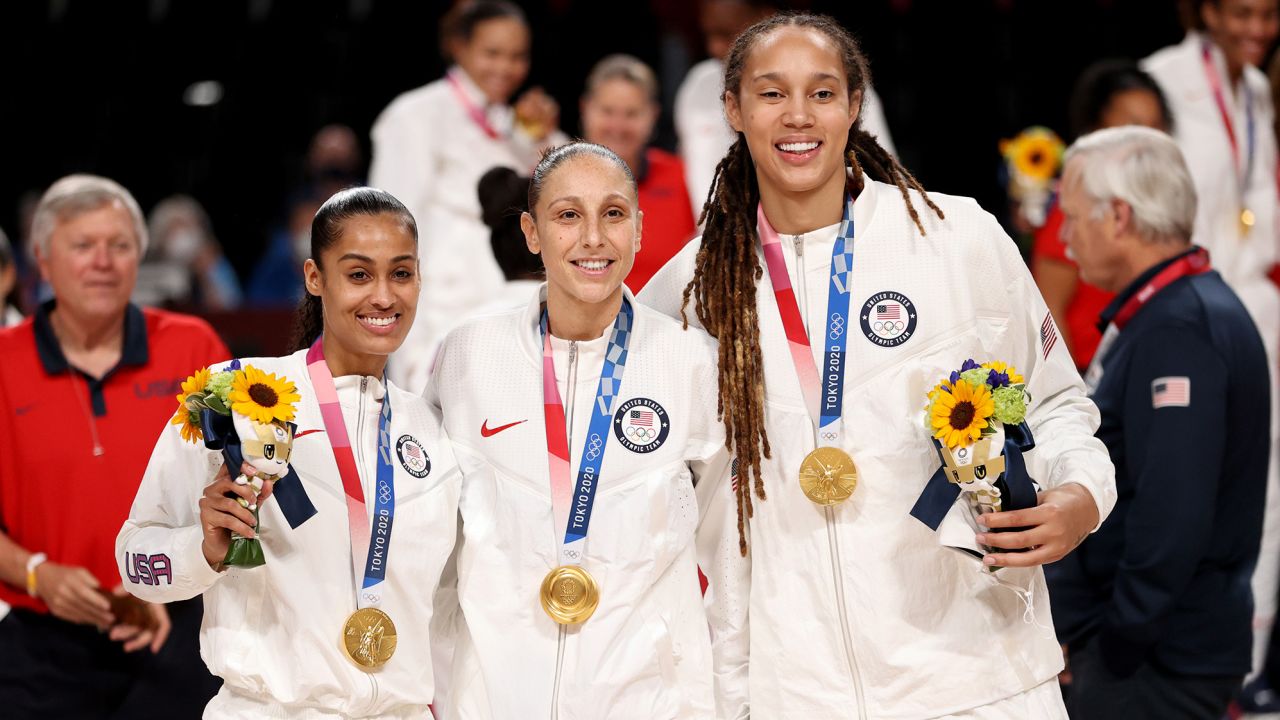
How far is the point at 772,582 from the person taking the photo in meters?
3.20

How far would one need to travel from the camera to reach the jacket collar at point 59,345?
172 inches

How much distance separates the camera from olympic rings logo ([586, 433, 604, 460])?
3207mm

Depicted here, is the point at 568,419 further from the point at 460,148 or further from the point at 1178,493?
the point at 460,148

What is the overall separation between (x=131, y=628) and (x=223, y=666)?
1.27 meters

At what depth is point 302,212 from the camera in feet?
30.6

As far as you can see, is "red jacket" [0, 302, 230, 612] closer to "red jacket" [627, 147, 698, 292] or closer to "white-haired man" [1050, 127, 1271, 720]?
"red jacket" [627, 147, 698, 292]

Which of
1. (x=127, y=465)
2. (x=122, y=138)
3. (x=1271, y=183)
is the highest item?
(x=122, y=138)

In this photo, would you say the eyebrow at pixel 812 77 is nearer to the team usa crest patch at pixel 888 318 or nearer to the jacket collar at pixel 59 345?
the team usa crest patch at pixel 888 318

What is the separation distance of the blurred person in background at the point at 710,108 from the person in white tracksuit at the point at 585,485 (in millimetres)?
3213

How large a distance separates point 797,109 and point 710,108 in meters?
3.58

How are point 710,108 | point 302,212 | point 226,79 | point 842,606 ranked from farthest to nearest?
1. point 226,79
2. point 302,212
3. point 710,108
4. point 842,606

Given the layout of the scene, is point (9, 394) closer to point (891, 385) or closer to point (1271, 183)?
point (891, 385)

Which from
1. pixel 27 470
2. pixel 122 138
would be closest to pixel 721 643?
pixel 27 470

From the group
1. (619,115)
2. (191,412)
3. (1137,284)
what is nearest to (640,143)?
(619,115)
